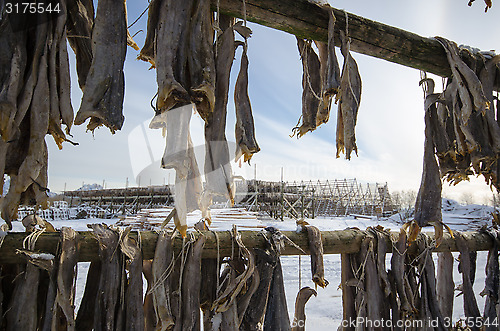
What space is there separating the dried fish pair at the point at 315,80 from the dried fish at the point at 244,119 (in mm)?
420

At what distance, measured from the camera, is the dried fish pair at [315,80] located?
1.70 meters

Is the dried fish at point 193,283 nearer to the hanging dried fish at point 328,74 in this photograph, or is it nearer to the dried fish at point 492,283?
the hanging dried fish at point 328,74

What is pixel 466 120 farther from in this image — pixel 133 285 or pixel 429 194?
pixel 133 285

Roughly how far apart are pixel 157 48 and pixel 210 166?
54cm

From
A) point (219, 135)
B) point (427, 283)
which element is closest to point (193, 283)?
point (219, 135)

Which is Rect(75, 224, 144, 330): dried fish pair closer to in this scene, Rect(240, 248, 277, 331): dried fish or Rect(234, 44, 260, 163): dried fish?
Rect(240, 248, 277, 331): dried fish

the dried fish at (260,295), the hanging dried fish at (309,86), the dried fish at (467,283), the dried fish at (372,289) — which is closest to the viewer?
the dried fish at (260,295)

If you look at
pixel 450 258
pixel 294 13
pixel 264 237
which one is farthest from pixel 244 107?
pixel 450 258

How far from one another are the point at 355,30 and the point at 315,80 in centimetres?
37

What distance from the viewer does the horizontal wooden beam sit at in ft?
4.67

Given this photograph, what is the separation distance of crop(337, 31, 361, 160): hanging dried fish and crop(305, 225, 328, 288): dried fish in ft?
1.60

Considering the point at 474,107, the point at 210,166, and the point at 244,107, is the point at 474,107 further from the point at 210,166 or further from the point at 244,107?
the point at 210,166

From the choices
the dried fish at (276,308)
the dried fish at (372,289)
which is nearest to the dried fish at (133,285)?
the dried fish at (276,308)

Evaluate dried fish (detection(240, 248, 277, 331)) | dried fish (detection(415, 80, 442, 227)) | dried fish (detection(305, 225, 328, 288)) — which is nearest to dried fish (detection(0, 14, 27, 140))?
dried fish (detection(240, 248, 277, 331))
